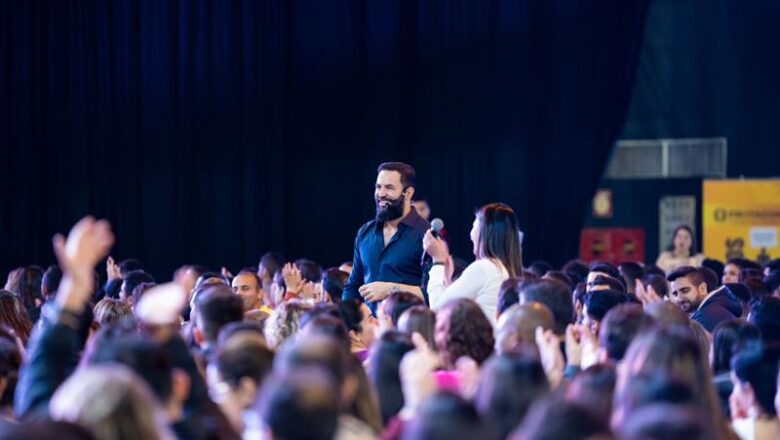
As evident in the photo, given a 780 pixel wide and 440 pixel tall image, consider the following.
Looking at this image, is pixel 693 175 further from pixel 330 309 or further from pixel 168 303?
pixel 168 303

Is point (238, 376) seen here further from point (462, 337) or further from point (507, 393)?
point (462, 337)

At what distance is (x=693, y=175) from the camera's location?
1639cm

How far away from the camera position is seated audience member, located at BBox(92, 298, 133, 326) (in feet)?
24.7

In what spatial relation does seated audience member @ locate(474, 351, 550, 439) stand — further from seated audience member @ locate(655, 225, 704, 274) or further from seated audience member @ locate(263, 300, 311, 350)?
seated audience member @ locate(655, 225, 704, 274)

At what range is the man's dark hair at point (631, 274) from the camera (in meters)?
10.5

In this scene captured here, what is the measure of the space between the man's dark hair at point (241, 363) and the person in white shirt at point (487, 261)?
2.50 metres

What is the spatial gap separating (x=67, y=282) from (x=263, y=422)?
1459 millimetres

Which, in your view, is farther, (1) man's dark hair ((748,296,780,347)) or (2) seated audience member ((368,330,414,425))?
(1) man's dark hair ((748,296,780,347))

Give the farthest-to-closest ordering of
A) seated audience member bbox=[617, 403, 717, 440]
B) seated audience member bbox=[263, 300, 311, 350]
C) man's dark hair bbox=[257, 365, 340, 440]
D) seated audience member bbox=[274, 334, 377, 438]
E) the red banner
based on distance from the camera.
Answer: the red banner
seated audience member bbox=[263, 300, 311, 350]
seated audience member bbox=[274, 334, 377, 438]
man's dark hair bbox=[257, 365, 340, 440]
seated audience member bbox=[617, 403, 717, 440]

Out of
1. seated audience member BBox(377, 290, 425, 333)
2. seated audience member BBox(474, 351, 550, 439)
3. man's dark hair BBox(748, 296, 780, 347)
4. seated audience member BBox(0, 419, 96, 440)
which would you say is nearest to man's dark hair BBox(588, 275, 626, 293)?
man's dark hair BBox(748, 296, 780, 347)

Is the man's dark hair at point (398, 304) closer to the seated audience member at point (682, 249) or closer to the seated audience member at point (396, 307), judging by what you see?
the seated audience member at point (396, 307)

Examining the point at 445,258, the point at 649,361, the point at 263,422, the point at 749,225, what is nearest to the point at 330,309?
the point at 445,258

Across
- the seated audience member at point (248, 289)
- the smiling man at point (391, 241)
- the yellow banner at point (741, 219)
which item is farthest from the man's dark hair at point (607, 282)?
the yellow banner at point (741, 219)

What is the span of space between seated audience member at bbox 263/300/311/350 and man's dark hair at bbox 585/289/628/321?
4.84 ft
